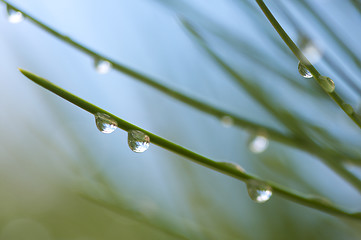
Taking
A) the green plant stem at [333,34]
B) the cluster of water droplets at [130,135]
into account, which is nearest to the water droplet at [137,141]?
the cluster of water droplets at [130,135]

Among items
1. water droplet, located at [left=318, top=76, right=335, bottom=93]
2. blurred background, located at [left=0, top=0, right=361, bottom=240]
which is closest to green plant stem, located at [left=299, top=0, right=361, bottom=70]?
blurred background, located at [left=0, top=0, right=361, bottom=240]

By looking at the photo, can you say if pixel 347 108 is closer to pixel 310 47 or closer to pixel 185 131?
pixel 310 47

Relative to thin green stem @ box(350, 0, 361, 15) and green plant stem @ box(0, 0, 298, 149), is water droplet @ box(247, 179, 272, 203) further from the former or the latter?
thin green stem @ box(350, 0, 361, 15)

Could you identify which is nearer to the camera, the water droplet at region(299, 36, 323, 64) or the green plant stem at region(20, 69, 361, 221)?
the green plant stem at region(20, 69, 361, 221)

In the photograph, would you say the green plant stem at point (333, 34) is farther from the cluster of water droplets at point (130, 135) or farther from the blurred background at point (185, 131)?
the cluster of water droplets at point (130, 135)

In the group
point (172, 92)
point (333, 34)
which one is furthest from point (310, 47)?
point (172, 92)

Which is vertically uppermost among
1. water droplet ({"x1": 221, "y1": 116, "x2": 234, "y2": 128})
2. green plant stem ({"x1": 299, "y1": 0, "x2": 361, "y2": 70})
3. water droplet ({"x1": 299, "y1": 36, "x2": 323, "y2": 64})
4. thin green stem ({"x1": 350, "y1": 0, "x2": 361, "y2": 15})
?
water droplet ({"x1": 299, "y1": 36, "x2": 323, "y2": 64})

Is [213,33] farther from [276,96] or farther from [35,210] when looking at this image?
[35,210]

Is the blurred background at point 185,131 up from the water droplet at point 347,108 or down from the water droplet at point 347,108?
up

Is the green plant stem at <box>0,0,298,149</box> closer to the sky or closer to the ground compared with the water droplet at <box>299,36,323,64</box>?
closer to the ground
